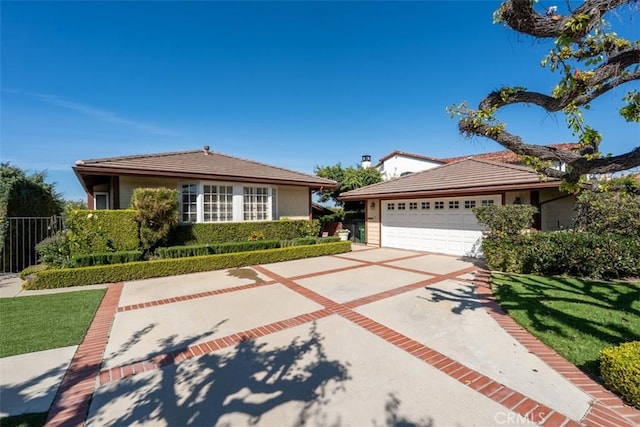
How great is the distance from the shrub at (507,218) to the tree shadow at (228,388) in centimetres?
804

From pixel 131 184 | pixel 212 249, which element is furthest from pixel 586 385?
pixel 131 184

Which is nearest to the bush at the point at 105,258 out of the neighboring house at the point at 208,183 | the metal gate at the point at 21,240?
the neighboring house at the point at 208,183

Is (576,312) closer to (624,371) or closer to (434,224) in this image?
(624,371)

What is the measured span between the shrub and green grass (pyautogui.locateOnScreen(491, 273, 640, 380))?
1.78 meters

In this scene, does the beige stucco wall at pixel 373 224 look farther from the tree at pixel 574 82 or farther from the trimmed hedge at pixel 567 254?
the tree at pixel 574 82

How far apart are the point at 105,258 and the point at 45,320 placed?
3811 mm

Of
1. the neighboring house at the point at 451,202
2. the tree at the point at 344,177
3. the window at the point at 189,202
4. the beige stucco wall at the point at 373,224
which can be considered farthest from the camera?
the tree at the point at 344,177

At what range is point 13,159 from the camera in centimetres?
1340

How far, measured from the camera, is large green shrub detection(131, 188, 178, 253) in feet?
31.7

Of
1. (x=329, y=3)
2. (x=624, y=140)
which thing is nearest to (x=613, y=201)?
(x=624, y=140)

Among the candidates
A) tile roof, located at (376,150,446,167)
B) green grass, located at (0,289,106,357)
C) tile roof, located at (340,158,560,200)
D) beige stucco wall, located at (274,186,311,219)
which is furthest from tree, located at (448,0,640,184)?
tile roof, located at (376,150,446,167)

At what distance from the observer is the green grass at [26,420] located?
2.57 meters

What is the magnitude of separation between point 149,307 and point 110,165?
22.5 ft

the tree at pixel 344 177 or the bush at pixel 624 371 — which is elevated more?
the tree at pixel 344 177
